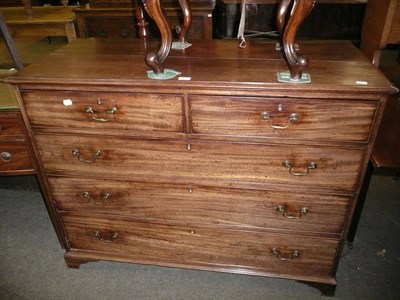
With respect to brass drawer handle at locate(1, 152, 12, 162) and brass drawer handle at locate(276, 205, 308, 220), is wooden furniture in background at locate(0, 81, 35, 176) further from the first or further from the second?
brass drawer handle at locate(276, 205, 308, 220)

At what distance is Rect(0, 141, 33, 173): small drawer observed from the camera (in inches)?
62.4

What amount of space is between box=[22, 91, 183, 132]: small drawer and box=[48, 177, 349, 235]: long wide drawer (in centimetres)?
29

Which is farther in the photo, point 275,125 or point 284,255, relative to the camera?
point 284,255

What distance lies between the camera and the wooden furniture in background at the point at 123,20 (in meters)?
2.50

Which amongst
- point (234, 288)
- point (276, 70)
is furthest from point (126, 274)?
point (276, 70)

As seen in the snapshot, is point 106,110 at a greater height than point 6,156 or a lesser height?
greater

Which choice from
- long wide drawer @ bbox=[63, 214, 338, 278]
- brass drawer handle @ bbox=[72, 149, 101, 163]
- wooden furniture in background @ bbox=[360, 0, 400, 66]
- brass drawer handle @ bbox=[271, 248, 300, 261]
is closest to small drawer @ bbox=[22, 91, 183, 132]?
brass drawer handle @ bbox=[72, 149, 101, 163]

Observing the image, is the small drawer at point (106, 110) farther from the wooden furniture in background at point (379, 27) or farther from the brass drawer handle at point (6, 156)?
the wooden furniture in background at point (379, 27)

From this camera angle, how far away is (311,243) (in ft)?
4.83

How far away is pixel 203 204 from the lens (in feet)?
4.79

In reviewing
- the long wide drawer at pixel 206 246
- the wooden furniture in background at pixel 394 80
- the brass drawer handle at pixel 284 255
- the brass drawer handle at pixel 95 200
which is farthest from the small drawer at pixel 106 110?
the wooden furniture in background at pixel 394 80

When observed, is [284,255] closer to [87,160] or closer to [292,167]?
[292,167]

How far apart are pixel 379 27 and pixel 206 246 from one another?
1390 mm

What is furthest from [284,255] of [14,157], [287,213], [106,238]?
[14,157]
